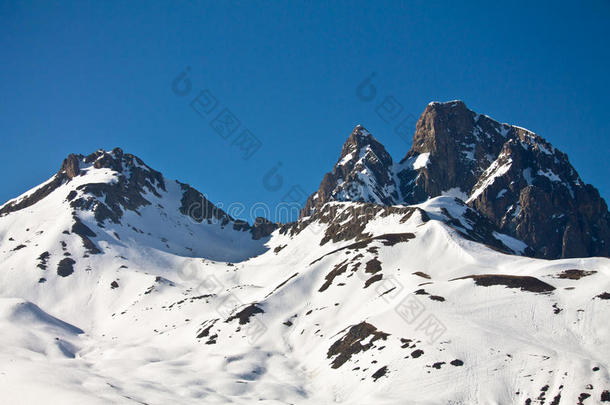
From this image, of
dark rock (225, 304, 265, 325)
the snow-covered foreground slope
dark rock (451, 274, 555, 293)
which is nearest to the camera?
the snow-covered foreground slope

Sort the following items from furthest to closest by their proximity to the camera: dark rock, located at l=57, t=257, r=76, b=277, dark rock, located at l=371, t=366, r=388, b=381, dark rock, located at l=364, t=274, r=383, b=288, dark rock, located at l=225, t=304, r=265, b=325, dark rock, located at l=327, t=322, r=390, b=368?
dark rock, located at l=57, t=257, r=76, b=277
dark rock, located at l=225, t=304, r=265, b=325
dark rock, located at l=364, t=274, r=383, b=288
dark rock, located at l=327, t=322, r=390, b=368
dark rock, located at l=371, t=366, r=388, b=381

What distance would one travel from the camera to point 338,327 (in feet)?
294

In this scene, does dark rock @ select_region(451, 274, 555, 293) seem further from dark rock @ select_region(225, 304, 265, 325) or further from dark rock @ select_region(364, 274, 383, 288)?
dark rock @ select_region(225, 304, 265, 325)

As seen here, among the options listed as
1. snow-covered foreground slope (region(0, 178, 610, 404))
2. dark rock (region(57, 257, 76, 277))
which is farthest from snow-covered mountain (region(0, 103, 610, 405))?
dark rock (region(57, 257, 76, 277))

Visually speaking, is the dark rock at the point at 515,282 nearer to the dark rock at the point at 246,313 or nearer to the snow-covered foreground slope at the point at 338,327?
the snow-covered foreground slope at the point at 338,327

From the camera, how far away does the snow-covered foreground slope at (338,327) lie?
59.6 m

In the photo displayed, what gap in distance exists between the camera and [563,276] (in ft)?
270

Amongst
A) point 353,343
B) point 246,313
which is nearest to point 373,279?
point 246,313

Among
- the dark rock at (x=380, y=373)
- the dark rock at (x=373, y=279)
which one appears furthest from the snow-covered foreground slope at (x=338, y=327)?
the dark rock at (x=373, y=279)

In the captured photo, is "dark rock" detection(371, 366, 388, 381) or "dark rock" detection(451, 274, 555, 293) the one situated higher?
"dark rock" detection(451, 274, 555, 293)

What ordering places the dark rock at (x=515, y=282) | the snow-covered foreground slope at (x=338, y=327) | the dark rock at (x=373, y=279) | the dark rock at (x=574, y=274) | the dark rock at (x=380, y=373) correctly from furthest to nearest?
1. the dark rock at (x=373, y=279)
2. the dark rock at (x=574, y=274)
3. the dark rock at (x=515, y=282)
4. the dark rock at (x=380, y=373)
5. the snow-covered foreground slope at (x=338, y=327)

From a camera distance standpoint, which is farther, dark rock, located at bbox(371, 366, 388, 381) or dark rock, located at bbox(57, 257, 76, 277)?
dark rock, located at bbox(57, 257, 76, 277)

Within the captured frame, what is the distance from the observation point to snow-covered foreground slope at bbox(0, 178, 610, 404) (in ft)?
195

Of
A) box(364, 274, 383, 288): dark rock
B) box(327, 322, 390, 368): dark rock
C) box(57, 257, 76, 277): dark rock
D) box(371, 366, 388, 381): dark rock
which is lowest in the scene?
box(371, 366, 388, 381): dark rock
